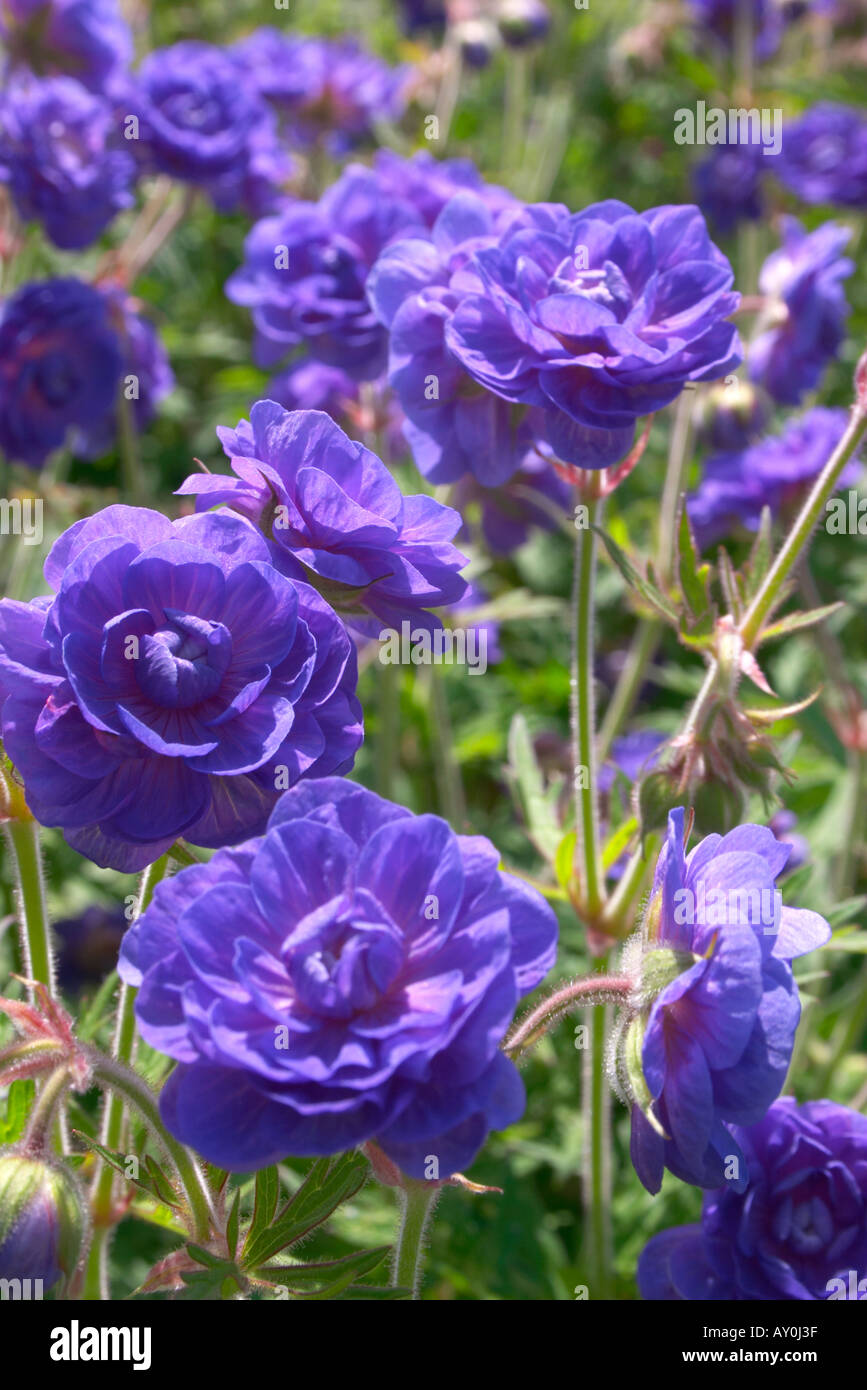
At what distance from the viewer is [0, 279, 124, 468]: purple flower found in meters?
2.58

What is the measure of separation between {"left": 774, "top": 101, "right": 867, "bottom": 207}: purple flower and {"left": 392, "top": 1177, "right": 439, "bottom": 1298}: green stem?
339 centimetres

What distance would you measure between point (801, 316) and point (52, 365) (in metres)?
1.45

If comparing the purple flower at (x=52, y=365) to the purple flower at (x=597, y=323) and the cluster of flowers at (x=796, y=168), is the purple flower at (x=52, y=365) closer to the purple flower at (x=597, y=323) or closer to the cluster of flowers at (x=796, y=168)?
the purple flower at (x=597, y=323)

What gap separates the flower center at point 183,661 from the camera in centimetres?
107

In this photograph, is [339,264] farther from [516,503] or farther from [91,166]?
[91,166]

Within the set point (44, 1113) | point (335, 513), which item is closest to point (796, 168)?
point (335, 513)

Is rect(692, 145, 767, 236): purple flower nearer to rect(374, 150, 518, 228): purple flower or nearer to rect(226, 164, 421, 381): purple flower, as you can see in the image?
rect(374, 150, 518, 228): purple flower

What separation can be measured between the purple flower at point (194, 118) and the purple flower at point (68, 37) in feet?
0.43

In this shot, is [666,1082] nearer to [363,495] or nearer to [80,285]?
[363,495]

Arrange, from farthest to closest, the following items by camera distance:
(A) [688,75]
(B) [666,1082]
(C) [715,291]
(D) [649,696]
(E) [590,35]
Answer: (E) [590,35] < (A) [688,75] < (D) [649,696] < (C) [715,291] < (B) [666,1082]

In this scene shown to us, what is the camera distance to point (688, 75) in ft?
14.6
